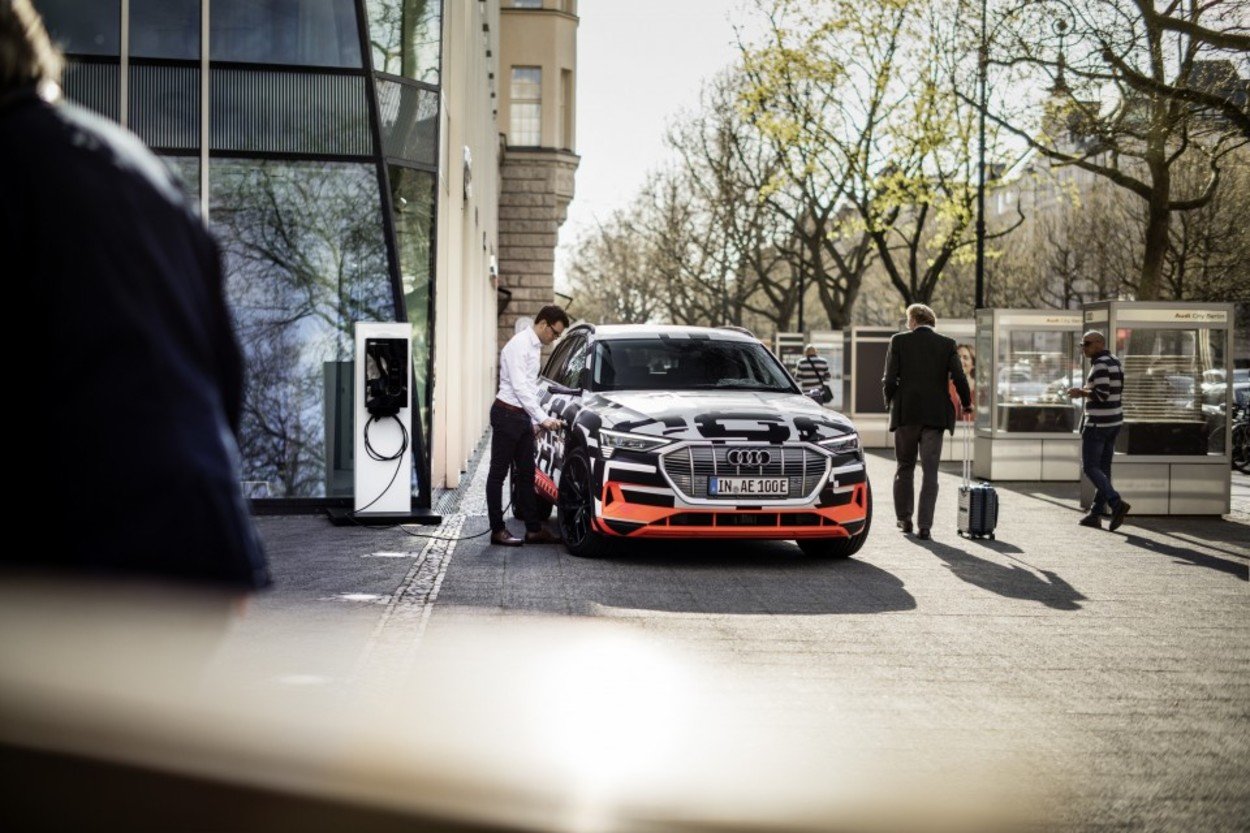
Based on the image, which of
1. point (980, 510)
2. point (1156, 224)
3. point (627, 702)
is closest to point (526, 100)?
point (1156, 224)

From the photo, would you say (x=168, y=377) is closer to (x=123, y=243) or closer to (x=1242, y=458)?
(x=123, y=243)

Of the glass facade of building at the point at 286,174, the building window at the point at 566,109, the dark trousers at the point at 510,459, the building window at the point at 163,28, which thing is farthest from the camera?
the building window at the point at 566,109

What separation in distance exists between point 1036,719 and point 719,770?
1647mm

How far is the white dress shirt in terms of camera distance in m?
13.0

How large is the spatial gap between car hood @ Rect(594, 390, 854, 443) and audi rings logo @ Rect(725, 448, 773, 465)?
0.09 m

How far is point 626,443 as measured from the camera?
39.2 feet

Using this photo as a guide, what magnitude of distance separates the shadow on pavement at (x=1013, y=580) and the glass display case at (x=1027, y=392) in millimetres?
9532

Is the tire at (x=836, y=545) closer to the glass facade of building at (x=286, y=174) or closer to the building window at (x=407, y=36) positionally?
the glass facade of building at (x=286, y=174)

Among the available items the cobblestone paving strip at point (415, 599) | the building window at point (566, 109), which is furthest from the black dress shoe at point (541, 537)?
the building window at point (566, 109)

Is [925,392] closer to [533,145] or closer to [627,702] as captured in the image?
[627,702]

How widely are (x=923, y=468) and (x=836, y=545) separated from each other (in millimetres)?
1848

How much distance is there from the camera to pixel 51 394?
7.82ft

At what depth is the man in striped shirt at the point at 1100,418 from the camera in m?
16.0

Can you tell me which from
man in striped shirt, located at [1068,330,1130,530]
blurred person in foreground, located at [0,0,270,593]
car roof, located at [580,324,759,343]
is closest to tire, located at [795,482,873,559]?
car roof, located at [580,324,759,343]
